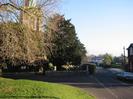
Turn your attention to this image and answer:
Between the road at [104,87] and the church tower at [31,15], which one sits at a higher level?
the church tower at [31,15]

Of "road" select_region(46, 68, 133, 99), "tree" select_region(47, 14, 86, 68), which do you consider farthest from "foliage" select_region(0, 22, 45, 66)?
"tree" select_region(47, 14, 86, 68)

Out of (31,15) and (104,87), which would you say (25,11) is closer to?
(31,15)

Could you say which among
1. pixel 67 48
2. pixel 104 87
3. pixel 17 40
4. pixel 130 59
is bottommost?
pixel 104 87

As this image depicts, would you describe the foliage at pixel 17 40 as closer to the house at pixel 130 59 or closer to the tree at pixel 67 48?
the tree at pixel 67 48

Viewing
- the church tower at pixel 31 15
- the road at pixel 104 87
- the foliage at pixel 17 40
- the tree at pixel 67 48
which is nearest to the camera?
the foliage at pixel 17 40

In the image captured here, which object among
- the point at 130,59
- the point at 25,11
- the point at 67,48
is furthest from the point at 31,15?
the point at 130,59

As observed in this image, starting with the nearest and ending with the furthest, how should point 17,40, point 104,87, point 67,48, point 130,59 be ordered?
point 17,40 → point 104,87 → point 67,48 → point 130,59

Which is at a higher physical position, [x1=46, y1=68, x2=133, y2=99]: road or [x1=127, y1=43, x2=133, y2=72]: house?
[x1=127, y1=43, x2=133, y2=72]: house

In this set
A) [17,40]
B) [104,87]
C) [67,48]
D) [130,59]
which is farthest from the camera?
[130,59]

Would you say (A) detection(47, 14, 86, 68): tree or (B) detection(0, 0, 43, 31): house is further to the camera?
Result: (A) detection(47, 14, 86, 68): tree

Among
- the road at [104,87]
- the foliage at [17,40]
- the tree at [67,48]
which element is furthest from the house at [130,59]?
the foliage at [17,40]

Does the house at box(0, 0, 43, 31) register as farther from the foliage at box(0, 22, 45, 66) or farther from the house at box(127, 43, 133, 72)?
the house at box(127, 43, 133, 72)

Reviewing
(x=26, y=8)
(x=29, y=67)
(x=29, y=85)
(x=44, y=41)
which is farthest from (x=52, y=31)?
(x=29, y=67)

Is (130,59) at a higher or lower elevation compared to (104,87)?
higher
